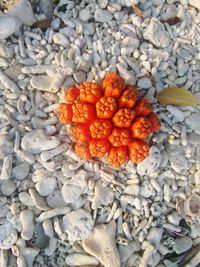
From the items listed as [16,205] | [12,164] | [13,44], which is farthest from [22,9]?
[16,205]

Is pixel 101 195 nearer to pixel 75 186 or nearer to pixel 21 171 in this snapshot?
pixel 75 186

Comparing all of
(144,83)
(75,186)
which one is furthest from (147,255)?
(144,83)

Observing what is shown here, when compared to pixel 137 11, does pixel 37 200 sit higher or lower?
lower

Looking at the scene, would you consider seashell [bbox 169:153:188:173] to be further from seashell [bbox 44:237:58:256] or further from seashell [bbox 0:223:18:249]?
seashell [bbox 0:223:18:249]

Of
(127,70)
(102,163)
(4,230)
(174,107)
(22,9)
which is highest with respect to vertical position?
(22,9)

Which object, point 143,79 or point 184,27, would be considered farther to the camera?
point 184,27

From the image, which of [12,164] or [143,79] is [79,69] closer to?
→ [143,79]

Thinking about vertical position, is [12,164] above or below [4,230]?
above
